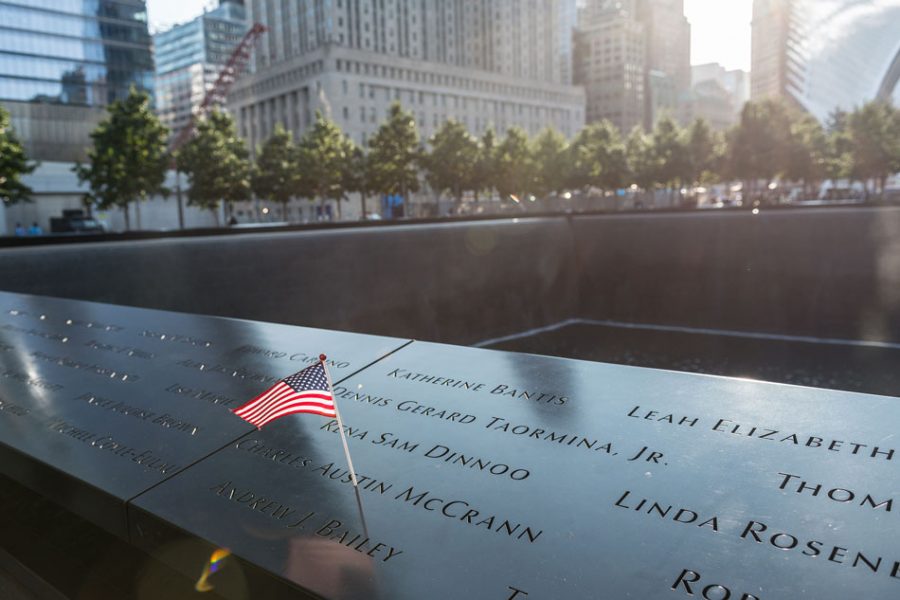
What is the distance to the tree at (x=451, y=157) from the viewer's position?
48.3 metres

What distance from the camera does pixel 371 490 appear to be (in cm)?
268

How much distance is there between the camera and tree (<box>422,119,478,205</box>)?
48312 millimetres

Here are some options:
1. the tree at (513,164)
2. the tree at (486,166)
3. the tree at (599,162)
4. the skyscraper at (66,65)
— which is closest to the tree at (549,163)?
the tree at (599,162)

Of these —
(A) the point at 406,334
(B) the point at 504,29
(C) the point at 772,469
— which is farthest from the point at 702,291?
(B) the point at 504,29

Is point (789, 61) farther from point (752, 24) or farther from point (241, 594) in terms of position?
point (241, 594)

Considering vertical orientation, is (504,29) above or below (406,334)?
above

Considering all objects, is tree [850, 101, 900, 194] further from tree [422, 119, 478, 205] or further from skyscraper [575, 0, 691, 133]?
skyscraper [575, 0, 691, 133]

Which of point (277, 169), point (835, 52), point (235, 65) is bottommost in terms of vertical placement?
point (277, 169)

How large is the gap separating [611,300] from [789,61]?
127652 millimetres

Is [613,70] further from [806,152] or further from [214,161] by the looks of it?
[214,161]

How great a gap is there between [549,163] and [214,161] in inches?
958

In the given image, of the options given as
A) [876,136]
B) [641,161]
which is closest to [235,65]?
[641,161]

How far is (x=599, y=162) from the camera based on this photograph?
5272 centimetres

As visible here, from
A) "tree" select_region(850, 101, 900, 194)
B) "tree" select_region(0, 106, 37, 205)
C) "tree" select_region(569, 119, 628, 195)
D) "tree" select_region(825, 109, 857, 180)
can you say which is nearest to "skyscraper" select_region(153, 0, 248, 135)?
"tree" select_region(569, 119, 628, 195)
